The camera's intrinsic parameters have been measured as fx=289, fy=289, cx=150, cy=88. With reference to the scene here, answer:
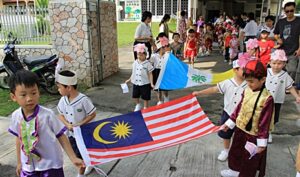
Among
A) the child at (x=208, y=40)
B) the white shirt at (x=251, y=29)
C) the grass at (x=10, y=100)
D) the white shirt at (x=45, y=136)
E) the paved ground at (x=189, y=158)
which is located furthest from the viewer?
the child at (x=208, y=40)

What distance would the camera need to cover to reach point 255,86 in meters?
2.59

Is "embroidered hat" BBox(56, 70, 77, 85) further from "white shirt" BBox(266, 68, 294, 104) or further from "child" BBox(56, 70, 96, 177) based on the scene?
"white shirt" BBox(266, 68, 294, 104)

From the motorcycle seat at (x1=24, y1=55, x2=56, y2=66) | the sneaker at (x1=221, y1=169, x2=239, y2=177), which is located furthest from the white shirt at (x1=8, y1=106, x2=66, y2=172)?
the motorcycle seat at (x1=24, y1=55, x2=56, y2=66)

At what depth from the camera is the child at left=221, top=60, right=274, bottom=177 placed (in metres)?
2.55

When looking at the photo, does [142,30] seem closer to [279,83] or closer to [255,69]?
[279,83]

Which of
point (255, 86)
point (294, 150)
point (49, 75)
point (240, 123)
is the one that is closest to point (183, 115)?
point (240, 123)

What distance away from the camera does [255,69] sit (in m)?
2.48

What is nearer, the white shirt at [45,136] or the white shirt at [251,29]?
the white shirt at [45,136]

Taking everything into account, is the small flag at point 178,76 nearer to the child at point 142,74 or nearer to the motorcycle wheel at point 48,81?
the child at point 142,74

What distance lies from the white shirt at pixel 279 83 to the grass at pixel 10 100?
4.36m

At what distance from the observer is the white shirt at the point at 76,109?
3.00 meters

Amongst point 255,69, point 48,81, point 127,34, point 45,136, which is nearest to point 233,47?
point 48,81

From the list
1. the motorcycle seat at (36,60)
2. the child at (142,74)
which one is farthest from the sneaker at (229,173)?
the motorcycle seat at (36,60)

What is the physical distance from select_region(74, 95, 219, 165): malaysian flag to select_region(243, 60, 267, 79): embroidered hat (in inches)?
39.0
